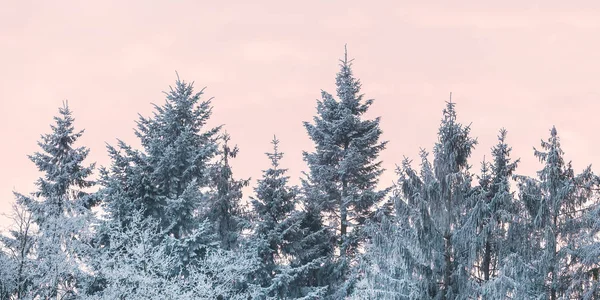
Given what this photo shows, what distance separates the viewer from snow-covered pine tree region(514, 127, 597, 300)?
90.7ft

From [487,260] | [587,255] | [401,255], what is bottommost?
[401,255]

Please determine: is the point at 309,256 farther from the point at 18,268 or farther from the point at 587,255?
the point at 18,268

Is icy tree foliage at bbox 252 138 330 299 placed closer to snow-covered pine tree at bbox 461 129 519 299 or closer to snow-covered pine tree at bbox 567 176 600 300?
snow-covered pine tree at bbox 461 129 519 299

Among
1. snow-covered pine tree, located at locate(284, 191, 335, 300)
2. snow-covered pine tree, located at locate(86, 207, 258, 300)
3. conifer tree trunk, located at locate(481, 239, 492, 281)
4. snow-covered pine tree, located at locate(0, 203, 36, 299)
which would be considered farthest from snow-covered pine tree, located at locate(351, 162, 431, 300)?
snow-covered pine tree, located at locate(0, 203, 36, 299)

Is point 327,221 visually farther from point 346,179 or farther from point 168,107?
point 168,107

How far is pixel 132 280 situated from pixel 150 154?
30.5 ft

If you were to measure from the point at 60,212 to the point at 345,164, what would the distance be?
15.0 m

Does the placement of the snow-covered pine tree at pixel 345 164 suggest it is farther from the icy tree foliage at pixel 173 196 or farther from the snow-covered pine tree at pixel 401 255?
the snow-covered pine tree at pixel 401 255

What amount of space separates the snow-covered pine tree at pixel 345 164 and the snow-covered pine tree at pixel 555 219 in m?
10.4

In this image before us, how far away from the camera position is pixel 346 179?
38031 millimetres

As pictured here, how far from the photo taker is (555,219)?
2823 centimetres

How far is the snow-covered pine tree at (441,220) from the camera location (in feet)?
79.5

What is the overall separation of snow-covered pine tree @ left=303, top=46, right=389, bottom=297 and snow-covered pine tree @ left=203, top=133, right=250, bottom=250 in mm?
4174

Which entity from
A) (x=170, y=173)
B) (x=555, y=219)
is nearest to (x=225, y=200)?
(x=170, y=173)
